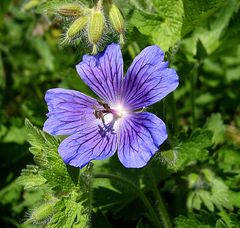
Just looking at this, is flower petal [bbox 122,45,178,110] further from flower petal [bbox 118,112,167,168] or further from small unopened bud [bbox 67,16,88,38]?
small unopened bud [bbox 67,16,88,38]

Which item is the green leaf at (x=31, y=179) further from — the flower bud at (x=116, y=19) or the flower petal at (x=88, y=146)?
the flower bud at (x=116, y=19)

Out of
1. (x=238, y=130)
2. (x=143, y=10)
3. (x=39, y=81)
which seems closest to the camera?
(x=143, y=10)

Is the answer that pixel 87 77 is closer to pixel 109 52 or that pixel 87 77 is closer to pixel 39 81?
pixel 109 52

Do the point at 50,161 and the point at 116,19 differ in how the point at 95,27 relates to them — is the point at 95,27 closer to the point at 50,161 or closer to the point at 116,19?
the point at 116,19

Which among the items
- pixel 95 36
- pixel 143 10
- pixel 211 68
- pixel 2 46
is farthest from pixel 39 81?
pixel 95 36

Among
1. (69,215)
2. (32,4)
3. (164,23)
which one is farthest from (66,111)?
(32,4)

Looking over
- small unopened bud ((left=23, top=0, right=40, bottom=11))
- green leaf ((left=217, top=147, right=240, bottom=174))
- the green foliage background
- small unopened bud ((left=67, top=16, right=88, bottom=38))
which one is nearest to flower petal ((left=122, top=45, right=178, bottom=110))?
the green foliage background

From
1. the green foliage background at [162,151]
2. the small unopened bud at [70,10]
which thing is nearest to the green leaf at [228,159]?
the green foliage background at [162,151]
